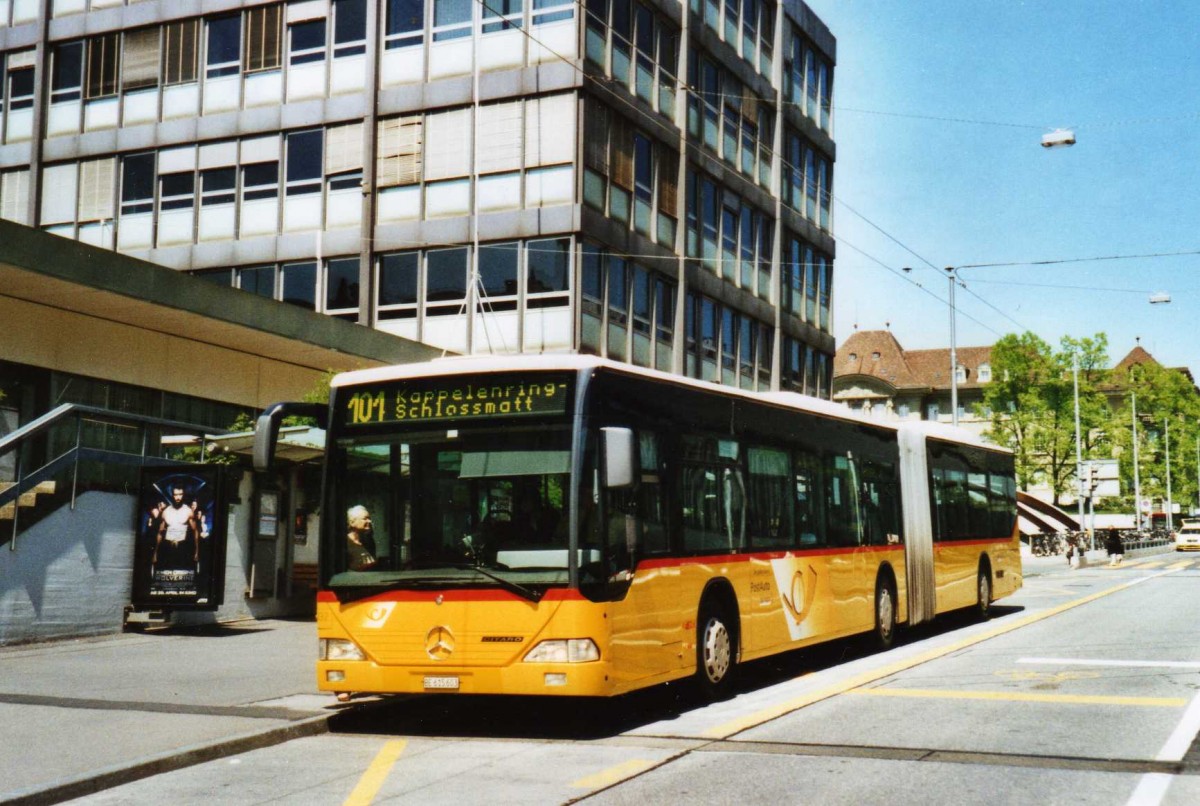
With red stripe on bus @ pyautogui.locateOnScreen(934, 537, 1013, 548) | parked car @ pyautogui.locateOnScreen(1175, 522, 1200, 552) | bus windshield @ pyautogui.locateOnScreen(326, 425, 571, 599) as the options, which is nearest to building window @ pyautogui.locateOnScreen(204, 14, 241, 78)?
red stripe on bus @ pyautogui.locateOnScreen(934, 537, 1013, 548)

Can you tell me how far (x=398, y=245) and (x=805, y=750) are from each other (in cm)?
2294

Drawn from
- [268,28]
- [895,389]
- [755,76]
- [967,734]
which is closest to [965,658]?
[967,734]

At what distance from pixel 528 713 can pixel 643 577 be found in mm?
1847

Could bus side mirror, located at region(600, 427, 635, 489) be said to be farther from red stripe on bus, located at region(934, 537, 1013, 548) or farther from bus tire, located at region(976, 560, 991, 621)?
bus tire, located at region(976, 560, 991, 621)

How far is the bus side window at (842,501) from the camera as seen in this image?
47.4 ft

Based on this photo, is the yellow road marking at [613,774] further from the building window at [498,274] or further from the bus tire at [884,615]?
the building window at [498,274]

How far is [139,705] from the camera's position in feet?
33.7

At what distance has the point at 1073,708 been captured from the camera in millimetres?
10312

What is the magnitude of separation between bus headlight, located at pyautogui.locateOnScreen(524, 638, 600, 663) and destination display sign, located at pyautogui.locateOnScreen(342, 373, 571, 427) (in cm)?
166

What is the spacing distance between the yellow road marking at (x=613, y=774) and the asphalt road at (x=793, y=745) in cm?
2

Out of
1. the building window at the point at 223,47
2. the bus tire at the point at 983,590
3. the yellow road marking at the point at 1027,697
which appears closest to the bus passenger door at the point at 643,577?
the yellow road marking at the point at 1027,697

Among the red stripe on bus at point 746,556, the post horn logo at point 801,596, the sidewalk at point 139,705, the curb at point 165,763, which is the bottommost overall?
the curb at point 165,763

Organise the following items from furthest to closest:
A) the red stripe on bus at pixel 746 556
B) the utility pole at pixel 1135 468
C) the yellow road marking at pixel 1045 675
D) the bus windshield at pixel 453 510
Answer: the utility pole at pixel 1135 468, the yellow road marking at pixel 1045 675, the red stripe on bus at pixel 746 556, the bus windshield at pixel 453 510

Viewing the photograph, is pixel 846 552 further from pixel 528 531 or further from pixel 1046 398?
pixel 1046 398
